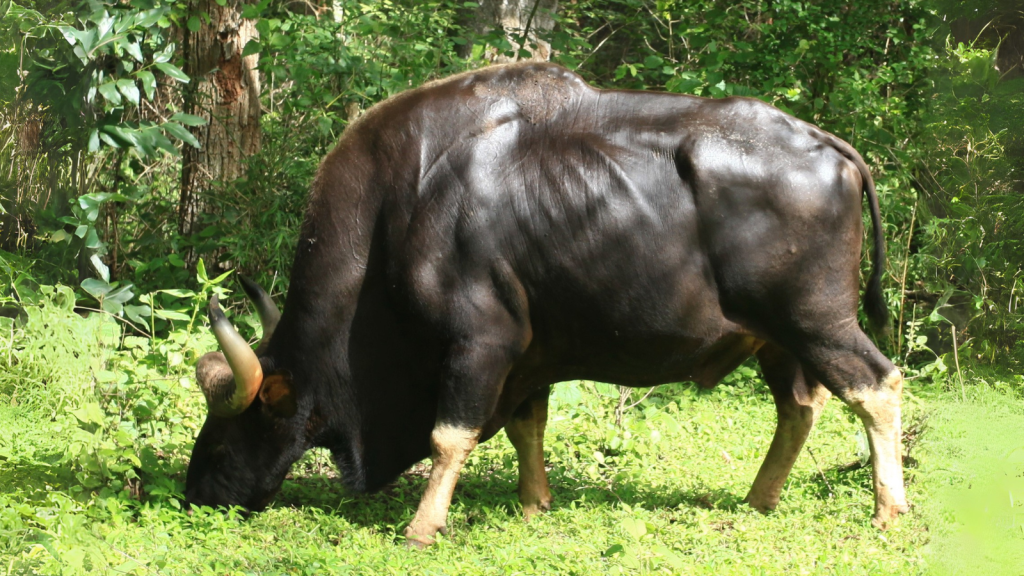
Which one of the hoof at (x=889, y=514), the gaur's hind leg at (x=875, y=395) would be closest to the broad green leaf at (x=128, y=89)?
the gaur's hind leg at (x=875, y=395)

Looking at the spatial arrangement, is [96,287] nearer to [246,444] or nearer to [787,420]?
[246,444]

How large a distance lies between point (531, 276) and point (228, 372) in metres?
1.57

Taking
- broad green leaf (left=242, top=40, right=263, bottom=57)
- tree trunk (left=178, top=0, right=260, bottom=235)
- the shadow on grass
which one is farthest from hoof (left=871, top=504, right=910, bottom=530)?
tree trunk (left=178, top=0, right=260, bottom=235)

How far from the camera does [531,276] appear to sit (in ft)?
14.4

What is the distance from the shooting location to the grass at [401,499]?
3812 millimetres

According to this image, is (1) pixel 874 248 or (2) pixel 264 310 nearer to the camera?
(1) pixel 874 248

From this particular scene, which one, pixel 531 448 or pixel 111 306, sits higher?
pixel 111 306

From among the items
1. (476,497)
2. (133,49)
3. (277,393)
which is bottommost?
(476,497)

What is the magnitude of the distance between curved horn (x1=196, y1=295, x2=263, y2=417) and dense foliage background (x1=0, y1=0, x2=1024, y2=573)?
50 centimetres

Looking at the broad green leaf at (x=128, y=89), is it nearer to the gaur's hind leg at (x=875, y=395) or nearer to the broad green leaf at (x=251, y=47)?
the broad green leaf at (x=251, y=47)

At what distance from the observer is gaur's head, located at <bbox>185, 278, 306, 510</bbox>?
4.59 metres

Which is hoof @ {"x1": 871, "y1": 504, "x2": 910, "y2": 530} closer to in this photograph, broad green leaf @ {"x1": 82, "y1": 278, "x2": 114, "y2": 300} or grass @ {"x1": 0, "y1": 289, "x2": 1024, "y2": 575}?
grass @ {"x1": 0, "y1": 289, "x2": 1024, "y2": 575}

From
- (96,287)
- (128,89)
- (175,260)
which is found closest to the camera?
(128,89)

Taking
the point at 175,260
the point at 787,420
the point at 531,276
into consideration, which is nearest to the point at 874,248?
the point at 787,420
